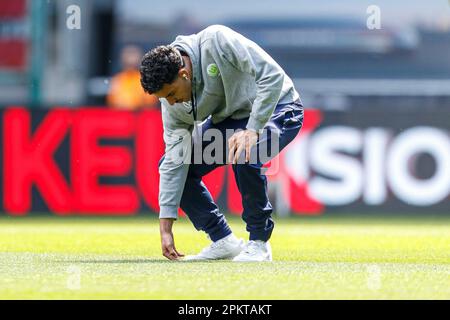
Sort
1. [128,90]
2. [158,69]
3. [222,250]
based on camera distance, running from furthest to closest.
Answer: [128,90] < [222,250] < [158,69]

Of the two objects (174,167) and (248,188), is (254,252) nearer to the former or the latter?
(248,188)

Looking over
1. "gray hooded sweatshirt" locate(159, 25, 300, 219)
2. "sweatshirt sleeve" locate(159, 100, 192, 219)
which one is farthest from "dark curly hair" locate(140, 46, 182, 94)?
"sweatshirt sleeve" locate(159, 100, 192, 219)

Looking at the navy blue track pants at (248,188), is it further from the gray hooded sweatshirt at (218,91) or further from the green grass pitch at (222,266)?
the green grass pitch at (222,266)

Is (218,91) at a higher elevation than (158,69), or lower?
lower

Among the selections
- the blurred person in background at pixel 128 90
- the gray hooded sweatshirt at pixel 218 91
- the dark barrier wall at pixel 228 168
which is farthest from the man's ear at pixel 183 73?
the blurred person in background at pixel 128 90

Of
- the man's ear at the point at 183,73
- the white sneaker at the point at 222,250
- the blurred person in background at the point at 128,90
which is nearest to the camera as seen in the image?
the man's ear at the point at 183,73

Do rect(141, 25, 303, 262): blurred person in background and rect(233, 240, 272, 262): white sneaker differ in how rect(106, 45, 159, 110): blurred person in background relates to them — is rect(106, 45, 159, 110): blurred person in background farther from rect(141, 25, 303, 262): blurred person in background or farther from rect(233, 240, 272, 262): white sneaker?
rect(233, 240, 272, 262): white sneaker

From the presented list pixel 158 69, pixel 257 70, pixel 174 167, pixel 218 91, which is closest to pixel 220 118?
pixel 218 91

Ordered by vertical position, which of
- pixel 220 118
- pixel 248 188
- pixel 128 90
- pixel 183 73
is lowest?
pixel 128 90

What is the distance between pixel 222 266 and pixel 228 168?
5.59m

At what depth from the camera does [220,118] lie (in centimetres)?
666

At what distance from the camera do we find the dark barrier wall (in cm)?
1180

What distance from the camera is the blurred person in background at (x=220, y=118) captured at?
619cm

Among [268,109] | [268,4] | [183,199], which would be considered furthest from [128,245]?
[268,4]
